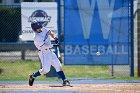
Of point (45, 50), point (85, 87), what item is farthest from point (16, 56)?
point (85, 87)

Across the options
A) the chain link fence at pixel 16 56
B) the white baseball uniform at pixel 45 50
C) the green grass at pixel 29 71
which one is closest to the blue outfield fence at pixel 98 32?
the chain link fence at pixel 16 56

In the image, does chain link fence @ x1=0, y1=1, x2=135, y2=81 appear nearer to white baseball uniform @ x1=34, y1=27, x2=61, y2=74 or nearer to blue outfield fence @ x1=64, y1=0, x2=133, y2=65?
blue outfield fence @ x1=64, y1=0, x2=133, y2=65

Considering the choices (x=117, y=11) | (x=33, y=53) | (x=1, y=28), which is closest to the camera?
(x=117, y=11)

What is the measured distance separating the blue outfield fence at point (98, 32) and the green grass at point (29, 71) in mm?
723

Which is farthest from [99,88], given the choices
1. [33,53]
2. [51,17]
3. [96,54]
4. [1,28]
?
[33,53]

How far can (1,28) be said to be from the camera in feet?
65.9

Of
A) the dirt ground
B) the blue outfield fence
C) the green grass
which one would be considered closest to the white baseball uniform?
the dirt ground

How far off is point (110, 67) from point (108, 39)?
140 centimetres

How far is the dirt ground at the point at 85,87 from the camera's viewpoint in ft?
42.4

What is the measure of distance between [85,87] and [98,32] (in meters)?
3.81

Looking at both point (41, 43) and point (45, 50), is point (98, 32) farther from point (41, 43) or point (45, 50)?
point (41, 43)

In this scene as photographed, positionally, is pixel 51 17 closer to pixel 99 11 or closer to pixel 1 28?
pixel 99 11

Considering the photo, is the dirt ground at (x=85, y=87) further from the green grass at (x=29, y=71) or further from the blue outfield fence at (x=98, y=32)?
the blue outfield fence at (x=98, y=32)

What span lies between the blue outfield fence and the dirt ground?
9.27 feet
